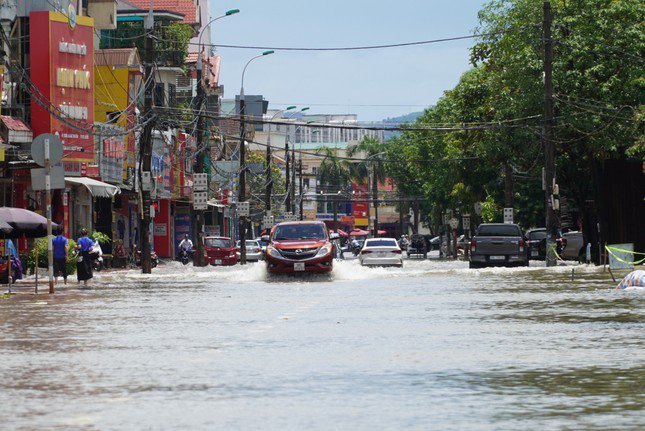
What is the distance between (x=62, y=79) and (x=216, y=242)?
19.9 metres

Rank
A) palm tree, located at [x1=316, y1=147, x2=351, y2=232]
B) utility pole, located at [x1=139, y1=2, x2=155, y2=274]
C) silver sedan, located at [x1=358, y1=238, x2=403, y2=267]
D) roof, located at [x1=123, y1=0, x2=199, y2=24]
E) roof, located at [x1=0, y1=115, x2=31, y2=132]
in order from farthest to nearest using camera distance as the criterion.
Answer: palm tree, located at [x1=316, y1=147, x2=351, y2=232], roof, located at [x1=123, y1=0, x2=199, y2=24], silver sedan, located at [x1=358, y1=238, x2=403, y2=267], roof, located at [x1=0, y1=115, x2=31, y2=132], utility pole, located at [x1=139, y1=2, x2=155, y2=274]

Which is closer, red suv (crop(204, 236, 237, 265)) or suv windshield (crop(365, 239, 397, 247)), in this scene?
suv windshield (crop(365, 239, 397, 247))

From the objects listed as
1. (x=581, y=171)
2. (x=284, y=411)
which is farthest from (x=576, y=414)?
(x=581, y=171)

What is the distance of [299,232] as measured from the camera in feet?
140

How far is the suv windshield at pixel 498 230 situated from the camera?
5541 centimetres

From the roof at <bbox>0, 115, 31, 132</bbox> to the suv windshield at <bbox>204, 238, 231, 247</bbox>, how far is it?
73.7 ft

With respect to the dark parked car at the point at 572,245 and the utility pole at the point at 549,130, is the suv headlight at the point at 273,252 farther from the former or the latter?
the dark parked car at the point at 572,245

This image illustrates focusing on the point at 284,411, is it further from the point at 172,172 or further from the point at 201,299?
the point at 172,172

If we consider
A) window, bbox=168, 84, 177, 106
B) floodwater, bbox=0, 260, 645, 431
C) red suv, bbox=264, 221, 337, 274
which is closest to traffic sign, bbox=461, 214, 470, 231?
window, bbox=168, 84, 177, 106

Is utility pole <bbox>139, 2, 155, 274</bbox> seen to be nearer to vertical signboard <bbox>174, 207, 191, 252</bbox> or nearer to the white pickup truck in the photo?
the white pickup truck

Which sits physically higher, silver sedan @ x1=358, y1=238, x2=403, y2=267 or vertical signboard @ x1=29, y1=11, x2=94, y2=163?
vertical signboard @ x1=29, y1=11, x2=94, y2=163

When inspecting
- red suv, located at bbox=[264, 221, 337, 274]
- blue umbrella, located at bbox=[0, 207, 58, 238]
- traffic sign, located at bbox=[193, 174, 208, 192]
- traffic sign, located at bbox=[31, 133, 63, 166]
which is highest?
traffic sign, located at bbox=[193, 174, 208, 192]

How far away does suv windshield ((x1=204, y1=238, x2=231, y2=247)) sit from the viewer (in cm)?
7619

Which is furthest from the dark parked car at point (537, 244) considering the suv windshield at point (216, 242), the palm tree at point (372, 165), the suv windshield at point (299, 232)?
the palm tree at point (372, 165)
